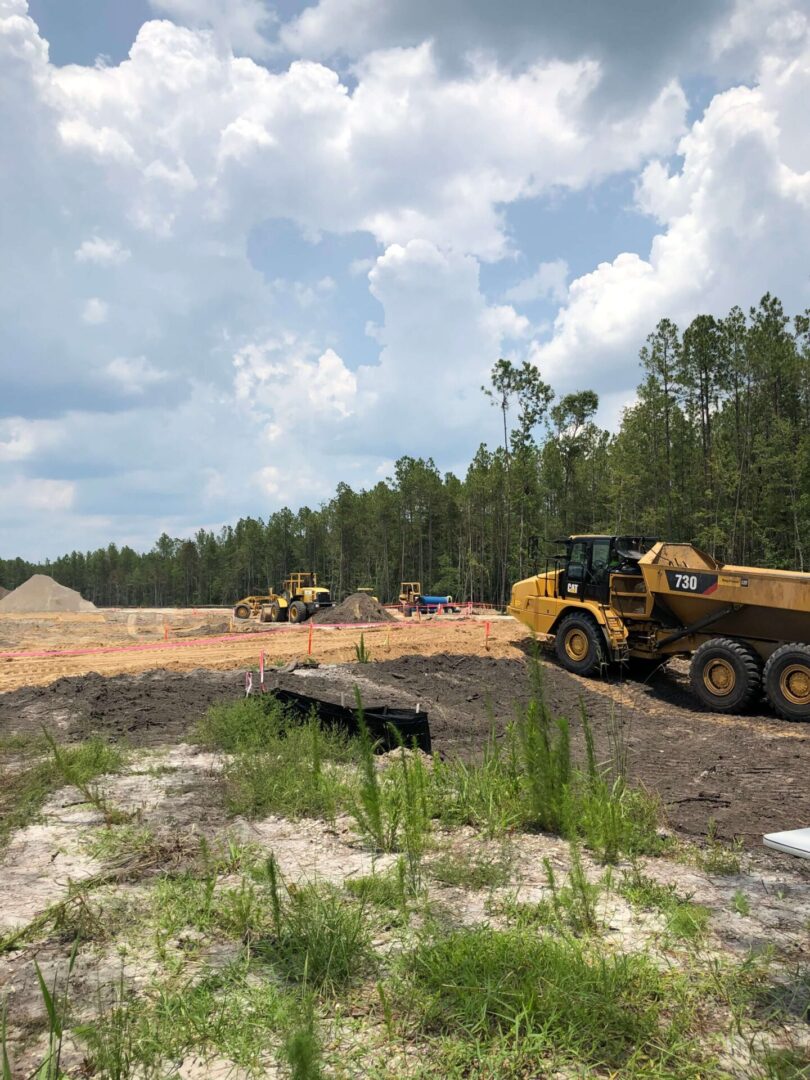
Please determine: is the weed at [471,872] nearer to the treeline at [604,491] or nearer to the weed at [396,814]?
the weed at [396,814]

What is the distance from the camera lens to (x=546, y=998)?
282cm

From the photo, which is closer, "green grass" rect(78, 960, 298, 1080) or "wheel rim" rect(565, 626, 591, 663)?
"green grass" rect(78, 960, 298, 1080)

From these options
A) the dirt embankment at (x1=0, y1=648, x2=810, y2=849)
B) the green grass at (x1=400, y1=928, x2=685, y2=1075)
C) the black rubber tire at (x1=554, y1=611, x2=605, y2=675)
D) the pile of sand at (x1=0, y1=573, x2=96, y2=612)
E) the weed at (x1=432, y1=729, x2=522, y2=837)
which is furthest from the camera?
the pile of sand at (x1=0, y1=573, x2=96, y2=612)

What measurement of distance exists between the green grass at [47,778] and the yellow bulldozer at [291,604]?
30.2 metres

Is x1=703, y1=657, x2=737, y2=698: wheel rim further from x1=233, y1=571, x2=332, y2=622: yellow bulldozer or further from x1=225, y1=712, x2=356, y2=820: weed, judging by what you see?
x1=233, y1=571, x2=332, y2=622: yellow bulldozer

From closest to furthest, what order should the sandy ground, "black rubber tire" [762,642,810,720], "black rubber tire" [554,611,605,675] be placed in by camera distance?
"black rubber tire" [762,642,810,720] < "black rubber tire" [554,611,605,675] < the sandy ground

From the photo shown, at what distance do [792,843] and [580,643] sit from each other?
11779 mm

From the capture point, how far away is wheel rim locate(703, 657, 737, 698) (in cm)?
1137

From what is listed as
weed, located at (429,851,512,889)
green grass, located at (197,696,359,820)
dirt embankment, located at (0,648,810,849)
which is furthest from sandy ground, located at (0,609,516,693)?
weed, located at (429,851,512,889)

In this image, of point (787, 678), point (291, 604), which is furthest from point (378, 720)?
point (291, 604)

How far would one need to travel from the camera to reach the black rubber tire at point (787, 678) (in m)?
10.4

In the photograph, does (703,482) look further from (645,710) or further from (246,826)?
(246,826)

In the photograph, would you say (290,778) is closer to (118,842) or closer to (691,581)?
(118,842)

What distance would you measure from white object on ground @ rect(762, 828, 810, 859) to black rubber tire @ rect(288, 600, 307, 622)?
3590 centimetres
